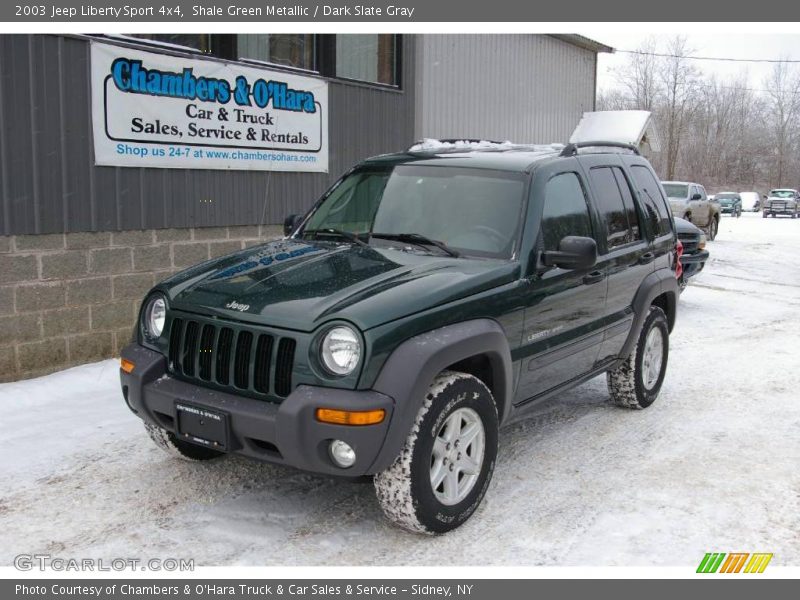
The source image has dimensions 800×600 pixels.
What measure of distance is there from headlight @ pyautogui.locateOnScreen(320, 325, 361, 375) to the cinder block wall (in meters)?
4.18

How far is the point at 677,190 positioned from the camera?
80.4 feet

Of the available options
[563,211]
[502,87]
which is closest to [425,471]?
[563,211]

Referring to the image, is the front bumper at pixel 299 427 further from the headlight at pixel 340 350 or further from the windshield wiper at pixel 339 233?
the windshield wiper at pixel 339 233

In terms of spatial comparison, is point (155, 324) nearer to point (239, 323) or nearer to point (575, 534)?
point (239, 323)

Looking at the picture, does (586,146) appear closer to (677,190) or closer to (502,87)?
(502,87)

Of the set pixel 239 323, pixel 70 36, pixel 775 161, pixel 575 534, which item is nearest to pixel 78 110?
pixel 70 36

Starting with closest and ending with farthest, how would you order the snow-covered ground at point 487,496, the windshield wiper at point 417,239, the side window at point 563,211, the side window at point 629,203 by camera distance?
the snow-covered ground at point 487,496 → the windshield wiper at point 417,239 → the side window at point 563,211 → the side window at point 629,203

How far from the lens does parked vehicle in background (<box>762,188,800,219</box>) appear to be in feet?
150

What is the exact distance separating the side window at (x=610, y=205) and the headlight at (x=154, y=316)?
2.95m

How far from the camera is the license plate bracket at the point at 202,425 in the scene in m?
3.86

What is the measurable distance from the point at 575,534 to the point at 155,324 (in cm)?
250

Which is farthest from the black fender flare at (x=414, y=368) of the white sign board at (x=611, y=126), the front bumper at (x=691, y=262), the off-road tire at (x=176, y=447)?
the white sign board at (x=611, y=126)

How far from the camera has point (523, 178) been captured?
16.2ft

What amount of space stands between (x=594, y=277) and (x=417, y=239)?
4.25 ft
